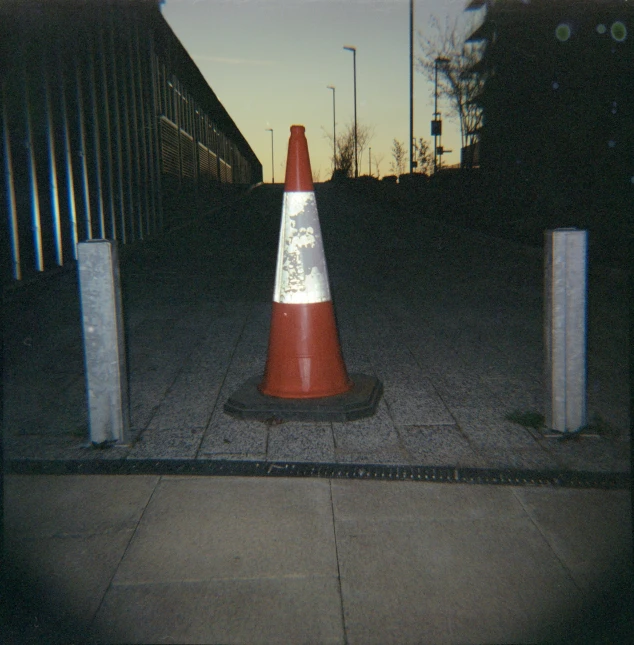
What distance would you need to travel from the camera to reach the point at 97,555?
2418 millimetres

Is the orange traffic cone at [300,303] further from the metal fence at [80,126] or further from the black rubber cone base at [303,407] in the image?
the metal fence at [80,126]

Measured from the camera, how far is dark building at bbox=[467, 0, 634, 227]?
456 inches

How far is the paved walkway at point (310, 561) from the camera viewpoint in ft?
6.67

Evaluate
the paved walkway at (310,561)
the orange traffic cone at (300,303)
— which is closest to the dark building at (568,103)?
the orange traffic cone at (300,303)

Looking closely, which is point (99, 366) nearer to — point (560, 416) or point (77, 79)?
point (560, 416)

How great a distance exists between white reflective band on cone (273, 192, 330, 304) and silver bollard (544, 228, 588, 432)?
3.96 ft

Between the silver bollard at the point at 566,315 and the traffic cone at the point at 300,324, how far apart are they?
3.27 ft

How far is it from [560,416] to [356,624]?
1848 mm

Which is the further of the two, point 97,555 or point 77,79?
point 77,79

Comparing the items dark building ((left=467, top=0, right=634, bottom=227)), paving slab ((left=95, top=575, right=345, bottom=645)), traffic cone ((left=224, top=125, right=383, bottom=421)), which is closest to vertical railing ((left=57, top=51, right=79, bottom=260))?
traffic cone ((left=224, top=125, right=383, bottom=421))

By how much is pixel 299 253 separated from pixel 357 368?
1.31m

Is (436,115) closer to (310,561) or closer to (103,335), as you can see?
(103,335)

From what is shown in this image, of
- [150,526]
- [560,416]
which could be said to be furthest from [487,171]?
[150,526]

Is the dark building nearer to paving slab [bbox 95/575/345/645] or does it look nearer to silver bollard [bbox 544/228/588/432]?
silver bollard [bbox 544/228/588/432]
